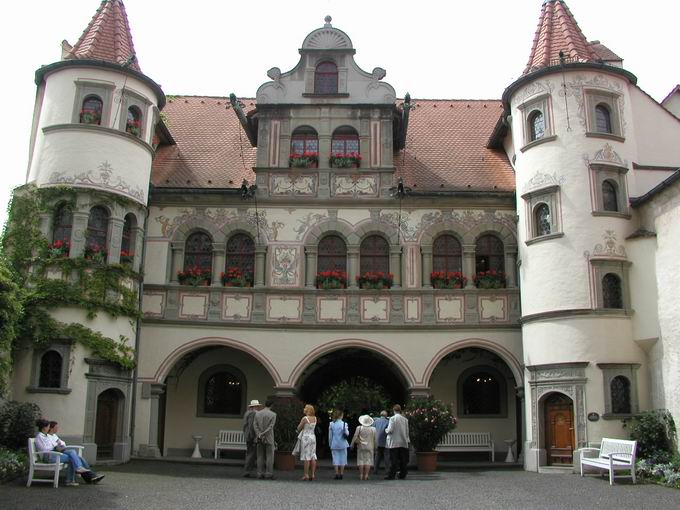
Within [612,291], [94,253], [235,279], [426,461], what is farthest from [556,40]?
[94,253]

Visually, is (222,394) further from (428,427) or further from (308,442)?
(308,442)

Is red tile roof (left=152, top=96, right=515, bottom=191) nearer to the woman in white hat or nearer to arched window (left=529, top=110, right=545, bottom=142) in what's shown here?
arched window (left=529, top=110, right=545, bottom=142)

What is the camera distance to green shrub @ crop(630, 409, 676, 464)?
17969mm

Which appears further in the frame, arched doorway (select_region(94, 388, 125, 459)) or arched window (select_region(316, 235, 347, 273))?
arched window (select_region(316, 235, 347, 273))

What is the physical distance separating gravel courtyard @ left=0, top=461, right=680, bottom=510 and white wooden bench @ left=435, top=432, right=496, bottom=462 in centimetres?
493

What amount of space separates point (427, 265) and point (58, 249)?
33.9 ft

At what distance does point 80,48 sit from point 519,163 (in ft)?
43.2

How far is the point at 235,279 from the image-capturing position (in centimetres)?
2266

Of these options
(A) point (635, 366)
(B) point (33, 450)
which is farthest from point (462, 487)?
(B) point (33, 450)

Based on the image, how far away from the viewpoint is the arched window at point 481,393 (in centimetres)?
2389

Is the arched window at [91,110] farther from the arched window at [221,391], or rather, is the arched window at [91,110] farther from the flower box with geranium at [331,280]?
the arched window at [221,391]

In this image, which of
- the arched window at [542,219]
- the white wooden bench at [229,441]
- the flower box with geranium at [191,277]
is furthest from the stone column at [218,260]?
the arched window at [542,219]

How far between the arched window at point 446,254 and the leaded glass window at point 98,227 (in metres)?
→ 9.45

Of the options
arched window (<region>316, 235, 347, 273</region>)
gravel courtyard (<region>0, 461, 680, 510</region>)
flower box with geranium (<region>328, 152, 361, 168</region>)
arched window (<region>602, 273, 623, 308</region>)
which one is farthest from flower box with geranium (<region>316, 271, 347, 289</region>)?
arched window (<region>602, 273, 623, 308</region>)
